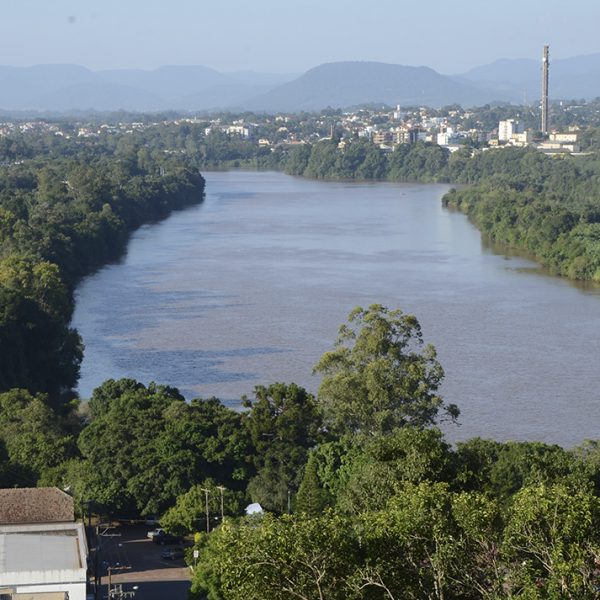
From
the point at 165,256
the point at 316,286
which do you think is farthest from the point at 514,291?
the point at 165,256

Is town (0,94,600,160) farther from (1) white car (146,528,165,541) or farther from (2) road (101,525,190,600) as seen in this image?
(2) road (101,525,190,600)

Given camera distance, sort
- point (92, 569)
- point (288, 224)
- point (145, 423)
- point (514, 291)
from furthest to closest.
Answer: point (288, 224) < point (514, 291) < point (145, 423) < point (92, 569)

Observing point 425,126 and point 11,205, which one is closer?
point 11,205

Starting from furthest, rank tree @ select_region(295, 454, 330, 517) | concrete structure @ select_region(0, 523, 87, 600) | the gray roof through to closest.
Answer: tree @ select_region(295, 454, 330, 517), the gray roof, concrete structure @ select_region(0, 523, 87, 600)

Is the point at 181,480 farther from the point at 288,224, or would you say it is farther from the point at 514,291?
the point at 288,224

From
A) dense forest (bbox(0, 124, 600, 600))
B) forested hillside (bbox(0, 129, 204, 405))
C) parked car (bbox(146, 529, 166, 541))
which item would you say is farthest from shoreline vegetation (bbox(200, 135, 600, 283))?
parked car (bbox(146, 529, 166, 541))

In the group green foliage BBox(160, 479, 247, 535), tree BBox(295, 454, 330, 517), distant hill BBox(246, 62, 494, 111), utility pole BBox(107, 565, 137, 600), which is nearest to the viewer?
utility pole BBox(107, 565, 137, 600)

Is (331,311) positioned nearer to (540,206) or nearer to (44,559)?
(44,559)
